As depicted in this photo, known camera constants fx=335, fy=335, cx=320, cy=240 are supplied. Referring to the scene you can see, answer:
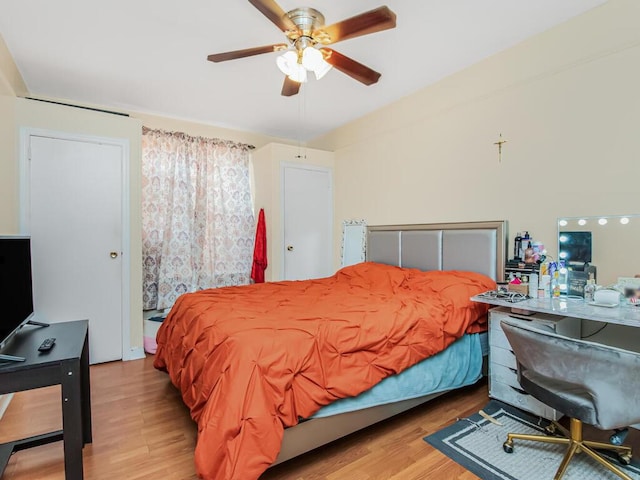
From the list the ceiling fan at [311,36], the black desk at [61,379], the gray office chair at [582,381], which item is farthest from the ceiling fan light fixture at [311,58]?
the black desk at [61,379]

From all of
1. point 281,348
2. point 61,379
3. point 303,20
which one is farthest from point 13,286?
point 303,20

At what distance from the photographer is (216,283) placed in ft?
14.3

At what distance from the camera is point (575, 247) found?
2.39m

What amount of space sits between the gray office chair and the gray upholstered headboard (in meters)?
1.25

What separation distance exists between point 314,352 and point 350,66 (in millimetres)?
1932

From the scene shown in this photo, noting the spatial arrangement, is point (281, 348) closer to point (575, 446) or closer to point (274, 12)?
point (575, 446)

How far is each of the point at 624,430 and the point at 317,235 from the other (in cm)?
352

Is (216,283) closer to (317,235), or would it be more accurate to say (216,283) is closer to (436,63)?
(317,235)

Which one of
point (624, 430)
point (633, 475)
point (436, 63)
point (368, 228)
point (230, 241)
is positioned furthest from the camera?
point (230, 241)

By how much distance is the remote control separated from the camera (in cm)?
157

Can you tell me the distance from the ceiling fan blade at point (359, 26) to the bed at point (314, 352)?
1696mm

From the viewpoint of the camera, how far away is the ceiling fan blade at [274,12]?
1786 millimetres

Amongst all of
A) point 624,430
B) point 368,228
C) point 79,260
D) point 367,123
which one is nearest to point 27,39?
point 79,260

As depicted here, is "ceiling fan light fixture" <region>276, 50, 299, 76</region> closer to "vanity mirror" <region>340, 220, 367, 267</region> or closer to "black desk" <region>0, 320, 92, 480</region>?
"black desk" <region>0, 320, 92, 480</region>
